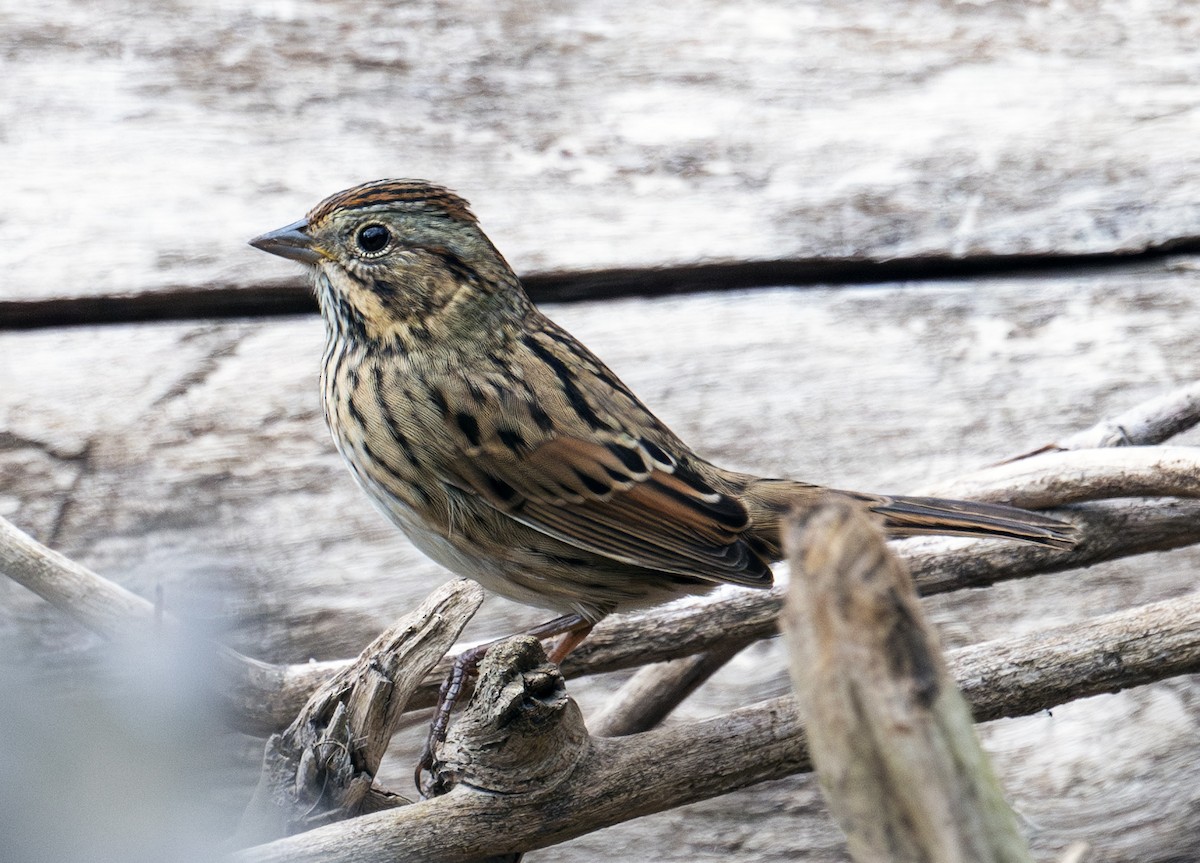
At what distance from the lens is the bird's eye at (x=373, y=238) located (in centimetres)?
232

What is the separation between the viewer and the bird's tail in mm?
2117

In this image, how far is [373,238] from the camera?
7.64ft

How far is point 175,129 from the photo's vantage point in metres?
3.04

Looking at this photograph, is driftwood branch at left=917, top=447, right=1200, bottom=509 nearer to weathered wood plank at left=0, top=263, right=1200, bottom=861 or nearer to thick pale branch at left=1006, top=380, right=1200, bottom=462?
thick pale branch at left=1006, top=380, right=1200, bottom=462

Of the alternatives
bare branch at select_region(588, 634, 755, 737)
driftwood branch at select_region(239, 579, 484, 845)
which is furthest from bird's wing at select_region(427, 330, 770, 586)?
bare branch at select_region(588, 634, 755, 737)

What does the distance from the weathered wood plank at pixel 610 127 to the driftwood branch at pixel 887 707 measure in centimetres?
216

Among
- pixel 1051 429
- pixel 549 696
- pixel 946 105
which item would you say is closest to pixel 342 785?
pixel 549 696

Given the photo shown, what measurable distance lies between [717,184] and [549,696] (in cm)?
185

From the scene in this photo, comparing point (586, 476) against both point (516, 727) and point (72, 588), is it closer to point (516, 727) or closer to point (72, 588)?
point (516, 727)

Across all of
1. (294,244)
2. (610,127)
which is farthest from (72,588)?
(610,127)

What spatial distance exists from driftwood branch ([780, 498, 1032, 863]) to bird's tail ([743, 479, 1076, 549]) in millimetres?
1100

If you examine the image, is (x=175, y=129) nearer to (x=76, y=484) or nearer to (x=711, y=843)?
(x=76, y=484)

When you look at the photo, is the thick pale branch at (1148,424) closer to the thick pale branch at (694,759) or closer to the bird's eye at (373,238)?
the thick pale branch at (694,759)

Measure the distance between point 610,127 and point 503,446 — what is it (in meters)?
1.33
